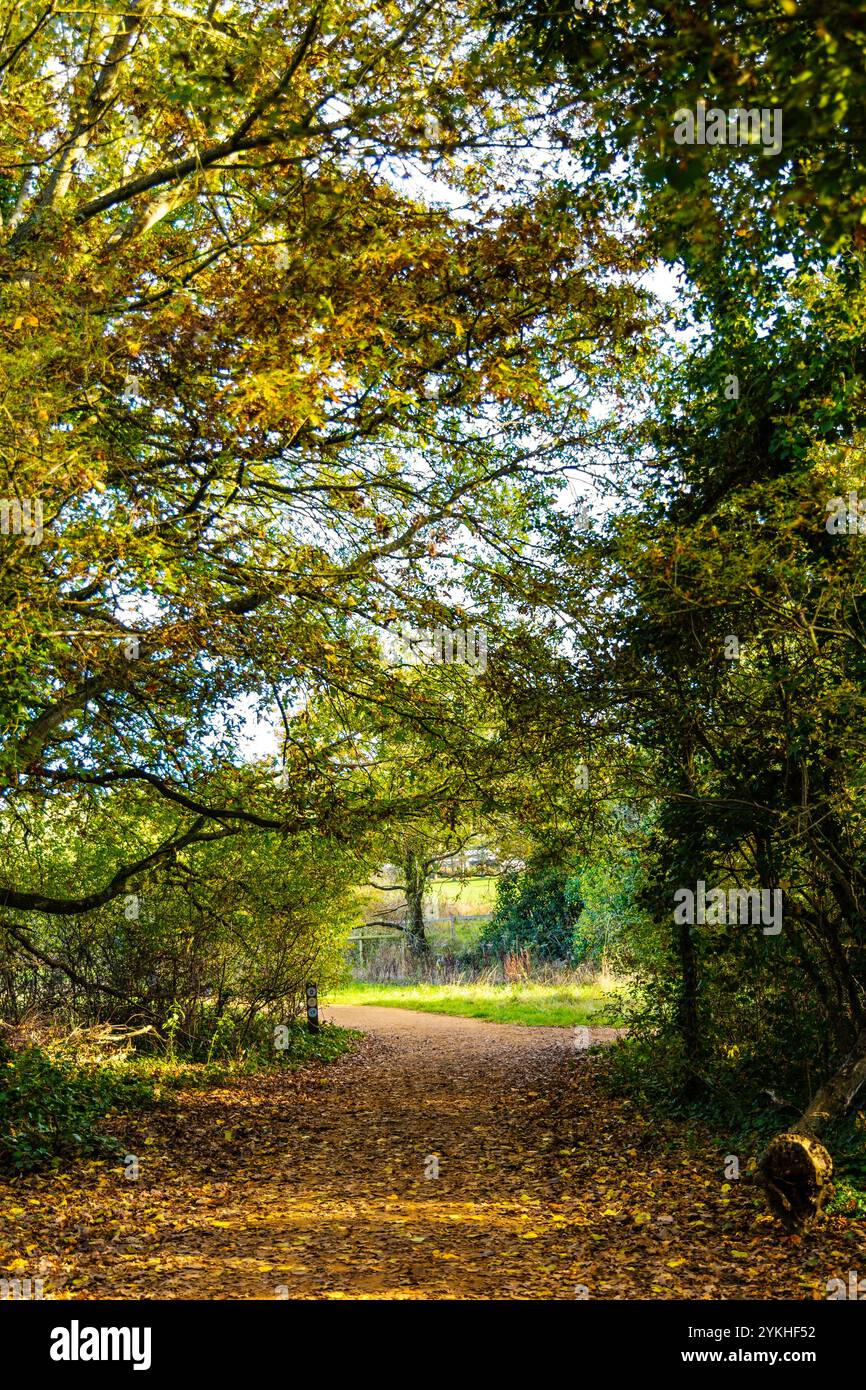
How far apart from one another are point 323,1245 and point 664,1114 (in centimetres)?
424

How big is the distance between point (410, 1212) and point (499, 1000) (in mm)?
14407

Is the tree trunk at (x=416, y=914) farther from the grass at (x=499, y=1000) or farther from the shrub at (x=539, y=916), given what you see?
the shrub at (x=539, y=916)

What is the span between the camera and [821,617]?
664 cm

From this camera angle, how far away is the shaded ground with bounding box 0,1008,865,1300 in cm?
514

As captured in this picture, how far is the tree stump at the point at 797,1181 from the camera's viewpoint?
5.78m

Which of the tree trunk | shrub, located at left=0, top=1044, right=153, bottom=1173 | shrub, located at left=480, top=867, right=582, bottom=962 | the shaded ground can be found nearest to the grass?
the tree trunk

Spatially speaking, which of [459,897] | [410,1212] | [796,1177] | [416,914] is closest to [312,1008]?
[410,1212]

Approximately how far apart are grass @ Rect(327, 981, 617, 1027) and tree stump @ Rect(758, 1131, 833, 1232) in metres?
8.79

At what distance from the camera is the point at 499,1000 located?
20.5 metres

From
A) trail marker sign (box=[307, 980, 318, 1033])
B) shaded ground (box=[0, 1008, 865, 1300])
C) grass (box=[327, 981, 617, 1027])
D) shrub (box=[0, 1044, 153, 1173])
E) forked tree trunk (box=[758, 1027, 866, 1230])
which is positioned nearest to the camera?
shaded ground (box=[0, 1008, 865, 1300])

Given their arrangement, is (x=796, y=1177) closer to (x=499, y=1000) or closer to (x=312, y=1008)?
(x=312, y=1008)

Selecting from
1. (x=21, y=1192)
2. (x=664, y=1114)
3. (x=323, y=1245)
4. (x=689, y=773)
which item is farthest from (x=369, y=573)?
(x=664, y=1114)

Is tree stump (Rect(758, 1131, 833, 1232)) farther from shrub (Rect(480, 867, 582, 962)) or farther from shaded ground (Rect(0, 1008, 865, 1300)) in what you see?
shrub (Rect(480, 867, 582, 962))
